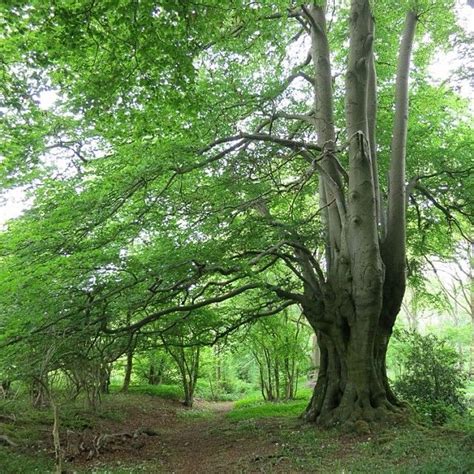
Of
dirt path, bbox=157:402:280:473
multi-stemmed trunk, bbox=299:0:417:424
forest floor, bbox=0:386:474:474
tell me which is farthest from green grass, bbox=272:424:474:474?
multi-stemmed trunk, bbox=299:0:417:424

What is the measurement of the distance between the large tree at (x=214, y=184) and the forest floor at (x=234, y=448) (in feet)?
3.79

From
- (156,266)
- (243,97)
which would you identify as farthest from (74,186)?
(243,97)

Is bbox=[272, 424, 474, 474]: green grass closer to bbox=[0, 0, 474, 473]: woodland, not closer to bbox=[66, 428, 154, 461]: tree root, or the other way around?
bbox=[0, 0, 474, 473]: woodland

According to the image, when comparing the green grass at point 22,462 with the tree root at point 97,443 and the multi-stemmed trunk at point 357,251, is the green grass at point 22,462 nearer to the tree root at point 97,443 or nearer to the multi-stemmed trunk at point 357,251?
the tree root at point 97,443

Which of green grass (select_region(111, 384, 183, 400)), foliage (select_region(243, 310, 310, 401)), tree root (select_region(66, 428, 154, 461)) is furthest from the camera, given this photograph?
green grass (select_region(111, 384, 183, 400))

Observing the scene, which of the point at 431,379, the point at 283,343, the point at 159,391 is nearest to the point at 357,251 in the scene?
the point at 431,379

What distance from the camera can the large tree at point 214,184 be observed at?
6.55m

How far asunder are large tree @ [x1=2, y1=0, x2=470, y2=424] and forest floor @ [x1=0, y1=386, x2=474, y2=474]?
1.16 m

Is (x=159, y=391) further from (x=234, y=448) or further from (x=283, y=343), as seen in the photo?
(x=234, y=448)

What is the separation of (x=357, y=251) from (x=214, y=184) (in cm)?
309

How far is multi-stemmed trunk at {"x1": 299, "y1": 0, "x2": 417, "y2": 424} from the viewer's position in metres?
8.82

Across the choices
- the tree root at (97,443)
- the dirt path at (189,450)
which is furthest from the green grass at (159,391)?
the tree root at (97,443)

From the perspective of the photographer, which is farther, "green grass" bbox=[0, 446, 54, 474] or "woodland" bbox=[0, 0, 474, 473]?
"green grass" bbox=[0, 446, 54, 474]

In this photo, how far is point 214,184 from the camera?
Result: 9164mm
